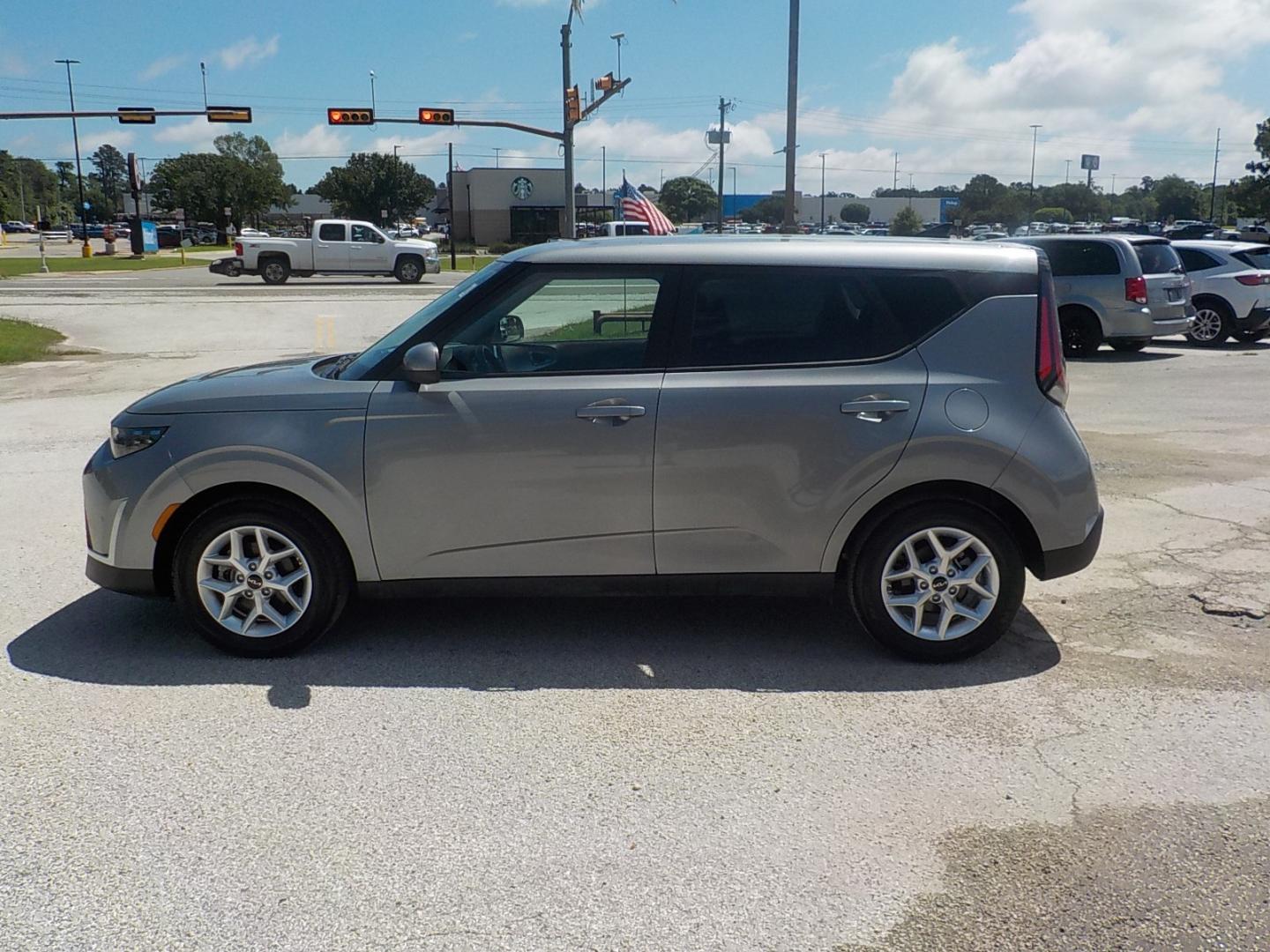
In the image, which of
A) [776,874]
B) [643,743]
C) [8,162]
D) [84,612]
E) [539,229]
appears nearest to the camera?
[776,874]

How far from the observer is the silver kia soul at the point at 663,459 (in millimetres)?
4785

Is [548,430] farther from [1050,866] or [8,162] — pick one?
[8,162]

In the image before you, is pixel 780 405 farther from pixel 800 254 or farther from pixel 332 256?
pixel 332 256

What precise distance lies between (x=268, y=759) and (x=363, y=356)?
6.38 ft

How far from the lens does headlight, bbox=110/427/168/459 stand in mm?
4887

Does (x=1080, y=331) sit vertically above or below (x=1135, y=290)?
below

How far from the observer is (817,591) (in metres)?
4.95

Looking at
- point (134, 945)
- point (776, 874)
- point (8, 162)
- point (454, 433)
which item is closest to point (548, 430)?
point (454, 433)

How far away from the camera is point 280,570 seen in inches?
194

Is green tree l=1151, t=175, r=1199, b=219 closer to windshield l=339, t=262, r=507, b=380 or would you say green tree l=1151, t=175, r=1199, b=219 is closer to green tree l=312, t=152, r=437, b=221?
green tree l=312, t=152, r=437, b=221

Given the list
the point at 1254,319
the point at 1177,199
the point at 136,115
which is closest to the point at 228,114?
the point at 136,115

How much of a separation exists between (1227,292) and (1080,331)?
12.1 feet

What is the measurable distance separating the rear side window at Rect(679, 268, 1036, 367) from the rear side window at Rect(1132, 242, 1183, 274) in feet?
42.3

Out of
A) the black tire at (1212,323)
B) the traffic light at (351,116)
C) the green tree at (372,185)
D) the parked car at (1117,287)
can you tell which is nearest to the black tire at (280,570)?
the parked car at (1117,287)
